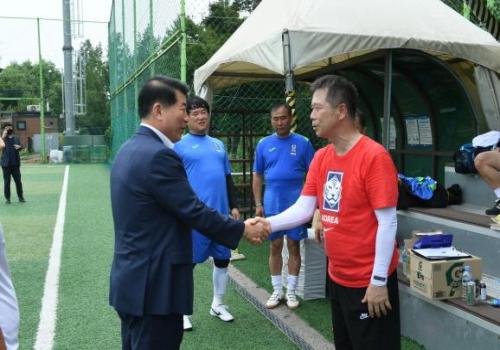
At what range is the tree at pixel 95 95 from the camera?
4716 centimetres

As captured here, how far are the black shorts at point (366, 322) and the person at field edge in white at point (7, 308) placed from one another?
1611 millimetres

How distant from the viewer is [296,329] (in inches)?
180

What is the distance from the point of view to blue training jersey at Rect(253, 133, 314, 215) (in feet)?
17.1

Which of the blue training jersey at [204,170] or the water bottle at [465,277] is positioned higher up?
the blue training jersey at [204,170]

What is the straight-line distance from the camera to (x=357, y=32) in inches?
198

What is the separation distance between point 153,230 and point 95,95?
49.2 metres

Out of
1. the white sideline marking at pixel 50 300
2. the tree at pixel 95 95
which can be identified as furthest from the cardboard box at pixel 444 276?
the tree at pixel 95 95

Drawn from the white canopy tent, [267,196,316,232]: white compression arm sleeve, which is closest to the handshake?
[267,196,316,232]: white compression arm sleeve

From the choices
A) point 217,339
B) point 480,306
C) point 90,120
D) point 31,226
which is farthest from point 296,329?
point 90,120

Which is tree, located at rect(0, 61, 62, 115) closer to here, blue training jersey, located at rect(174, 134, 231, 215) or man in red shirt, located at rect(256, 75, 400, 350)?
blue training jersey, located at rect(174, 134, 231, 215)

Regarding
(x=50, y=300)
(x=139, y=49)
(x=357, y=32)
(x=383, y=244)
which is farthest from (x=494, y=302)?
(x=139, y=49)

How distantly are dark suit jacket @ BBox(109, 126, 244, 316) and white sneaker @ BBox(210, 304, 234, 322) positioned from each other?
97.1 inches

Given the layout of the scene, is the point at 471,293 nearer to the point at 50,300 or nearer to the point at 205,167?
the point at 205,167

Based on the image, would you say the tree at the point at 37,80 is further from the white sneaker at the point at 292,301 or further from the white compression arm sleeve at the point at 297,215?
the white compression arm sleeve at the point at 297,215
